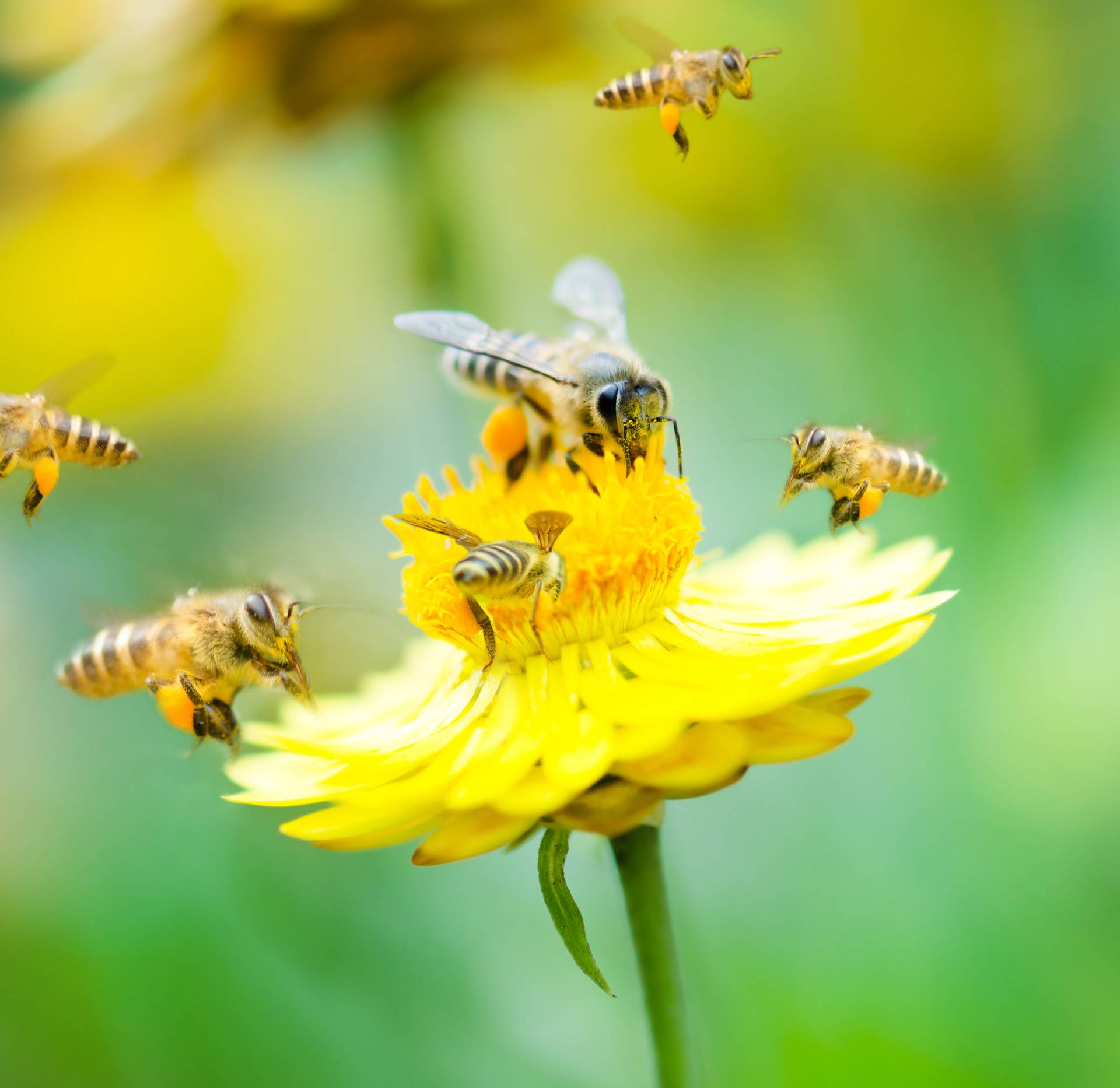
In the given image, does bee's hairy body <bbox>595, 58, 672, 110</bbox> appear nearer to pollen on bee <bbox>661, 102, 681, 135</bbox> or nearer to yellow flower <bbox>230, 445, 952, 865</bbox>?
pollen on bee <bbox>661, 102, 681, 135</bbox>

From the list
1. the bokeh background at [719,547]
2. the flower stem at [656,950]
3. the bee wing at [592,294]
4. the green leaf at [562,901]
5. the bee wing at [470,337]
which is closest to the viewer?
the green leaf at [562,901]

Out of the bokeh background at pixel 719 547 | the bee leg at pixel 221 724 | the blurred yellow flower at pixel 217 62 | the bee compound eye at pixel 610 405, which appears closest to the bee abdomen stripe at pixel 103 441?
the bokeh background at pixel 719 547

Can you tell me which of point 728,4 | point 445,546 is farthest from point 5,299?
point 445,546

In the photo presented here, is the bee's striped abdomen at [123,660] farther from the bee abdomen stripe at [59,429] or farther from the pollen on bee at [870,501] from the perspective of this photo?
the pollen on bee at [870,501]

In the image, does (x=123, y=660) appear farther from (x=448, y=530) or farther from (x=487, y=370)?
(x=487, y=370)

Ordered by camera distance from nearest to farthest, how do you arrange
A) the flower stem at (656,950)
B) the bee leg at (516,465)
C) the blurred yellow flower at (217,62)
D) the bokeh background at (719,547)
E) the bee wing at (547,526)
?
the flower stem at (656,950)
the bee wing at (547,526)
the bee leg at (516,465)
the bokeh background at (719,547)
the blurred yellow flower at (217,62)
